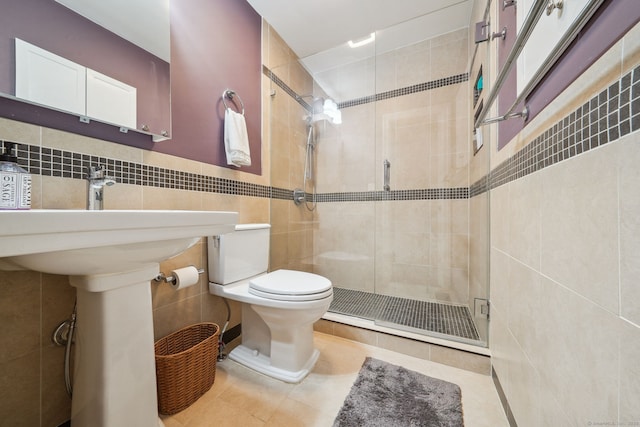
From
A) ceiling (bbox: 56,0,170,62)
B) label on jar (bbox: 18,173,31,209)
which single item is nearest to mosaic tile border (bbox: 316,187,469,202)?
ceiling (bbox: 56,0,170,62)

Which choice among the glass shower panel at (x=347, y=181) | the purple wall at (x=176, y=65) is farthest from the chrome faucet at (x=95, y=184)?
the glass shower panel at (x=347, y=181)

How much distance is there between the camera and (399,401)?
1022 millimetres

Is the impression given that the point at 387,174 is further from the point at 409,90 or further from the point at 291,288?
the point at 291,288

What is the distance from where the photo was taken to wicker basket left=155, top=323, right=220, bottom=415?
3.18 feet

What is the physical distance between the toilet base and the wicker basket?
18 cm

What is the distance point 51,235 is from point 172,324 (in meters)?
0.91

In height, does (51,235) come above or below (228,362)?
above

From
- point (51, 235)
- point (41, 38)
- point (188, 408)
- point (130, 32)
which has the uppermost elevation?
point (130, 32)

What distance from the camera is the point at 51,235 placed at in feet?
1.49

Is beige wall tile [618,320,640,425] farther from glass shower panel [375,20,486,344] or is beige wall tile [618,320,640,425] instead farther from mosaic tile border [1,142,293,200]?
mosaic tile border [1,142,293,200]

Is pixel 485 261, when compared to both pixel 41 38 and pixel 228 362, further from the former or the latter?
pixel 41 38

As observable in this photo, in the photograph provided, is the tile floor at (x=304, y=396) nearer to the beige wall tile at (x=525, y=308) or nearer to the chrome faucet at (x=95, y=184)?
the beige wall tile at (x=525, y=308)

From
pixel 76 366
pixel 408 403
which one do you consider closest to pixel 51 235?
pixel 76 366

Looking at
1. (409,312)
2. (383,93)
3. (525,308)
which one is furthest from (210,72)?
(409,312)
